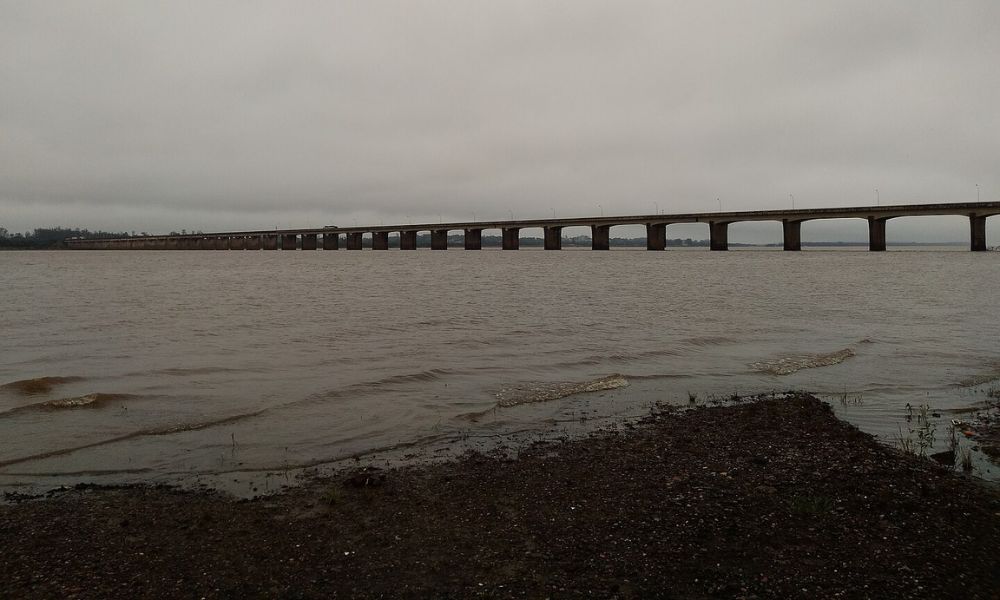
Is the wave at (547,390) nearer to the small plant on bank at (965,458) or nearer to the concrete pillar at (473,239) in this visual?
the small plant on bank at (965,458)

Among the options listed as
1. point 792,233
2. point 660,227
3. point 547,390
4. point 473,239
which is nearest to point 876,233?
point 792,233

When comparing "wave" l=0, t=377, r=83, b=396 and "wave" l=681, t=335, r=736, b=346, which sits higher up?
"wave" l=0, t=377, r=83, b=396

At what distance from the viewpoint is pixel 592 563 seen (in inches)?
216

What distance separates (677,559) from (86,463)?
8.60 metres

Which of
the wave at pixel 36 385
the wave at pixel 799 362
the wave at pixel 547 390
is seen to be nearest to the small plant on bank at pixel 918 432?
the wave at pixel 799 362

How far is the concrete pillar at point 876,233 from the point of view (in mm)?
111044

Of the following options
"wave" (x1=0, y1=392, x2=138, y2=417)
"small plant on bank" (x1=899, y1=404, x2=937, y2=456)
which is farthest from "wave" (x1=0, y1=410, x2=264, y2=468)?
"small plant on bank" (x1=899, y1=404, x2=937, y2=456)

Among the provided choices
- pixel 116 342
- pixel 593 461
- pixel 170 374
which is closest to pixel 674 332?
pixel 593 461

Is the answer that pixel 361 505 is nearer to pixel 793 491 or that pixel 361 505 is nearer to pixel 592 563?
pixel 592 563

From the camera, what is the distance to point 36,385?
45.8ft

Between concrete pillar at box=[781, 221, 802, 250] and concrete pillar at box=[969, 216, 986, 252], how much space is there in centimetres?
2848

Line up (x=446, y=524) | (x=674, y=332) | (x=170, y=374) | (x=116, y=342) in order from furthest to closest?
(x=674, y=332) < (x=116, y=342) < (x=170, y=374) < (x=446, y=524)

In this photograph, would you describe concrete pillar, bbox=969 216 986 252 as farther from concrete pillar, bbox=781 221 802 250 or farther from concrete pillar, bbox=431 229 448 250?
concrete pillar, bbox=431 229 448 250

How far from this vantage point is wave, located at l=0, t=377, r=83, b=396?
526 inches
